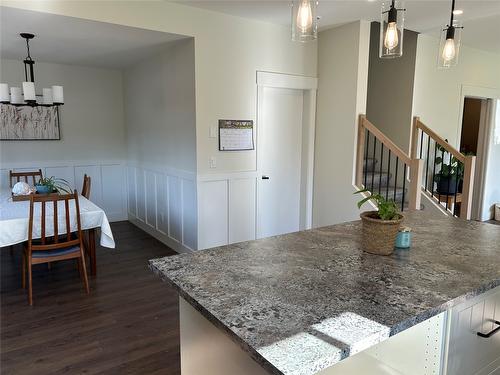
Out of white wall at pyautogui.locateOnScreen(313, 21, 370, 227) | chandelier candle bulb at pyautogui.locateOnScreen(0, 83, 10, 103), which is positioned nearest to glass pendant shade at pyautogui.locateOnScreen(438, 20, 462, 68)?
white wall at pyautogui.locateOnScreen(313, 21, 370, 227)

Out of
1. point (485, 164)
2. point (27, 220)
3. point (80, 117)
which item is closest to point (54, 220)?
point (27, 220)

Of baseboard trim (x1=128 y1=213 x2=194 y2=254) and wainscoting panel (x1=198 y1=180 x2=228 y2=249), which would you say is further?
baseboard trim (x1=128 y1=213 x2=194 y2=254)

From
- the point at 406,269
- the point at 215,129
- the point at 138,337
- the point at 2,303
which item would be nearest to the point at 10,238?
the point at 2,303

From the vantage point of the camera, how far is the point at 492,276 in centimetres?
151

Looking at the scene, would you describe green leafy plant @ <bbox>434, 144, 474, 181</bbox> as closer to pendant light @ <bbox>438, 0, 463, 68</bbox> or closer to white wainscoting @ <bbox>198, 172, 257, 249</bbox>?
white wainscoting @ <bbox>198, 172, 257, 249</bbox>

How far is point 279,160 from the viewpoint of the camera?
15.4 ft

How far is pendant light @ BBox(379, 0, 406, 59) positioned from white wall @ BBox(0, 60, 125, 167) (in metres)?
4.91

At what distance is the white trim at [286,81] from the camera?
168 inches

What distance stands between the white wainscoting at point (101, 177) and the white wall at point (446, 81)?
464 cm

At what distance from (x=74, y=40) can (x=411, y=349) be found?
4209mm

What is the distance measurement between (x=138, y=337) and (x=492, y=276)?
7.56 feet

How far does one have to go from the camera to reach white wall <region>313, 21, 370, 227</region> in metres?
4.17

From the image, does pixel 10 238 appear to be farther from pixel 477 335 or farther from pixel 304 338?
pixel 477 335

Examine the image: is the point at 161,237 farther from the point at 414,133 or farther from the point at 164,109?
the point at 414,133
